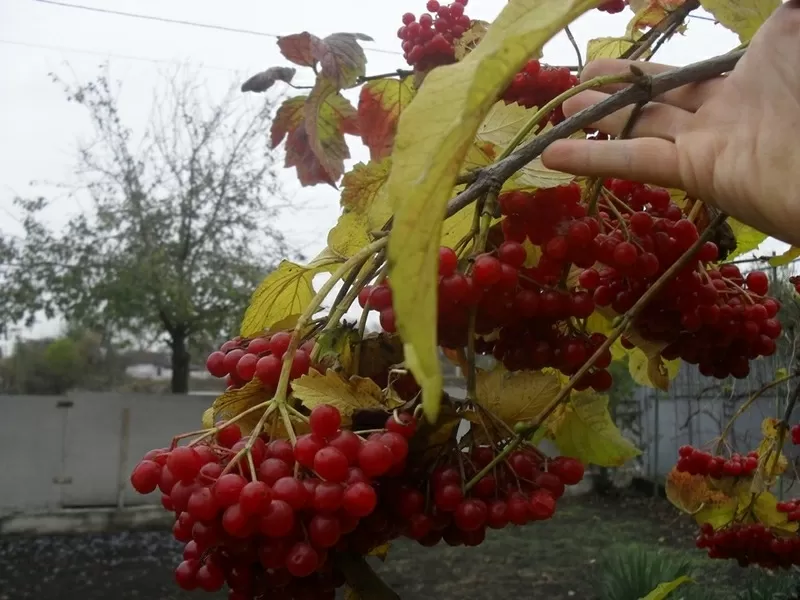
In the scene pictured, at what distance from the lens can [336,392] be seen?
12.8 inches

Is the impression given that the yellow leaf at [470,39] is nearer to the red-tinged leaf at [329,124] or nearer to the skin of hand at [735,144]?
the red-tinged leaf at [329,124]

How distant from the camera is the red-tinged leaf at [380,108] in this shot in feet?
2.72

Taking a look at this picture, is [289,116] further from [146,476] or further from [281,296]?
[146,476]

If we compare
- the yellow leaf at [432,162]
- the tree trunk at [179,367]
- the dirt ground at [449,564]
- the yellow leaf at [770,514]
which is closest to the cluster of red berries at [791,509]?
the yellow leaf at [770,514]

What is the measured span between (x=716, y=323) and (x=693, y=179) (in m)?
0.18

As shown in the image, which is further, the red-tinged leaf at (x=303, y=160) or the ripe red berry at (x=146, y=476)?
the red-tinged leaf at (x=303, y=160)

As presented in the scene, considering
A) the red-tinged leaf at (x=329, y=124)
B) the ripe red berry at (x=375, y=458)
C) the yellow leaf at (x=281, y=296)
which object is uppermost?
the red-tinged leaf at (x=329, y=124)

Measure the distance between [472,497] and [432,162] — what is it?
0.73 feet

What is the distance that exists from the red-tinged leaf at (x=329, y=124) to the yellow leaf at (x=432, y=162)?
2.10 ft

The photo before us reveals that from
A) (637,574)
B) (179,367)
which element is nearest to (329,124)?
(637,574)

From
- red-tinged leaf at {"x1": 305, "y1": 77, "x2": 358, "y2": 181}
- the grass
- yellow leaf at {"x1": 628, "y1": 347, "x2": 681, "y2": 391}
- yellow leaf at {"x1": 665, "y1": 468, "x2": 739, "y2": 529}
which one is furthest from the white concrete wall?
yellow leaf at {"x1": 628, "y1": 347, "x2": 681, "y2": 391}

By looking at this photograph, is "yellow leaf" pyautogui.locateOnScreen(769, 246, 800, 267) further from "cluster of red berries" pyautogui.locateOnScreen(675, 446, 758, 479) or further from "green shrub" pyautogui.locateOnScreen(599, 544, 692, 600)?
"green shrub" pyautogui.locateOnScreen(599, 544, 692, 600)

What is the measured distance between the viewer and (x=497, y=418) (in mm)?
372

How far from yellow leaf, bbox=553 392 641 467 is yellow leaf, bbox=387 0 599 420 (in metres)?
0.40
